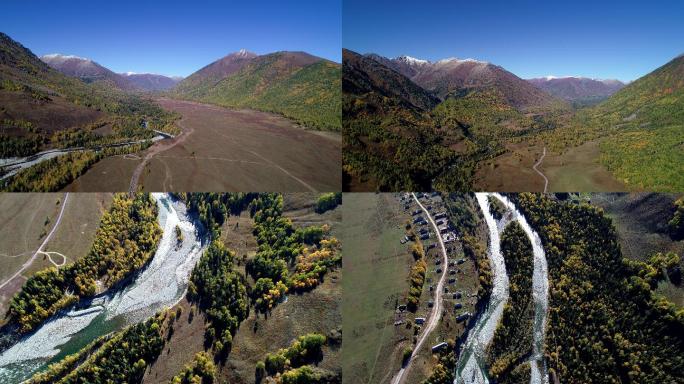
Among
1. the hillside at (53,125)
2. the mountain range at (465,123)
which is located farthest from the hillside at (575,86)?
the hillside at (53,125)

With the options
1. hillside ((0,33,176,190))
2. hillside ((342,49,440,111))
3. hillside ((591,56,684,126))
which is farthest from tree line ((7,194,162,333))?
hillside ((591,56,684,126))

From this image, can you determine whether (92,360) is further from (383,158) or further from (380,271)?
(383,158)

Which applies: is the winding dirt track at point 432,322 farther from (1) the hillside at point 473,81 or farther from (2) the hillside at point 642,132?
(1) the hillside at point 473,81

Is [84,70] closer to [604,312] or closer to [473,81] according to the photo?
[473,81]

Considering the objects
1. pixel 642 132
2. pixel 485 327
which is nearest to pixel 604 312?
pixel 485 327

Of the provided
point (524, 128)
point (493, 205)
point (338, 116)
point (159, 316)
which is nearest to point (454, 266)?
point (493, 205)

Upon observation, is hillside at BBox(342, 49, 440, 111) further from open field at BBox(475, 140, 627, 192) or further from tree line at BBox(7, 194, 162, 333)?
tree line at BBox(7, 194, 162, 333)
